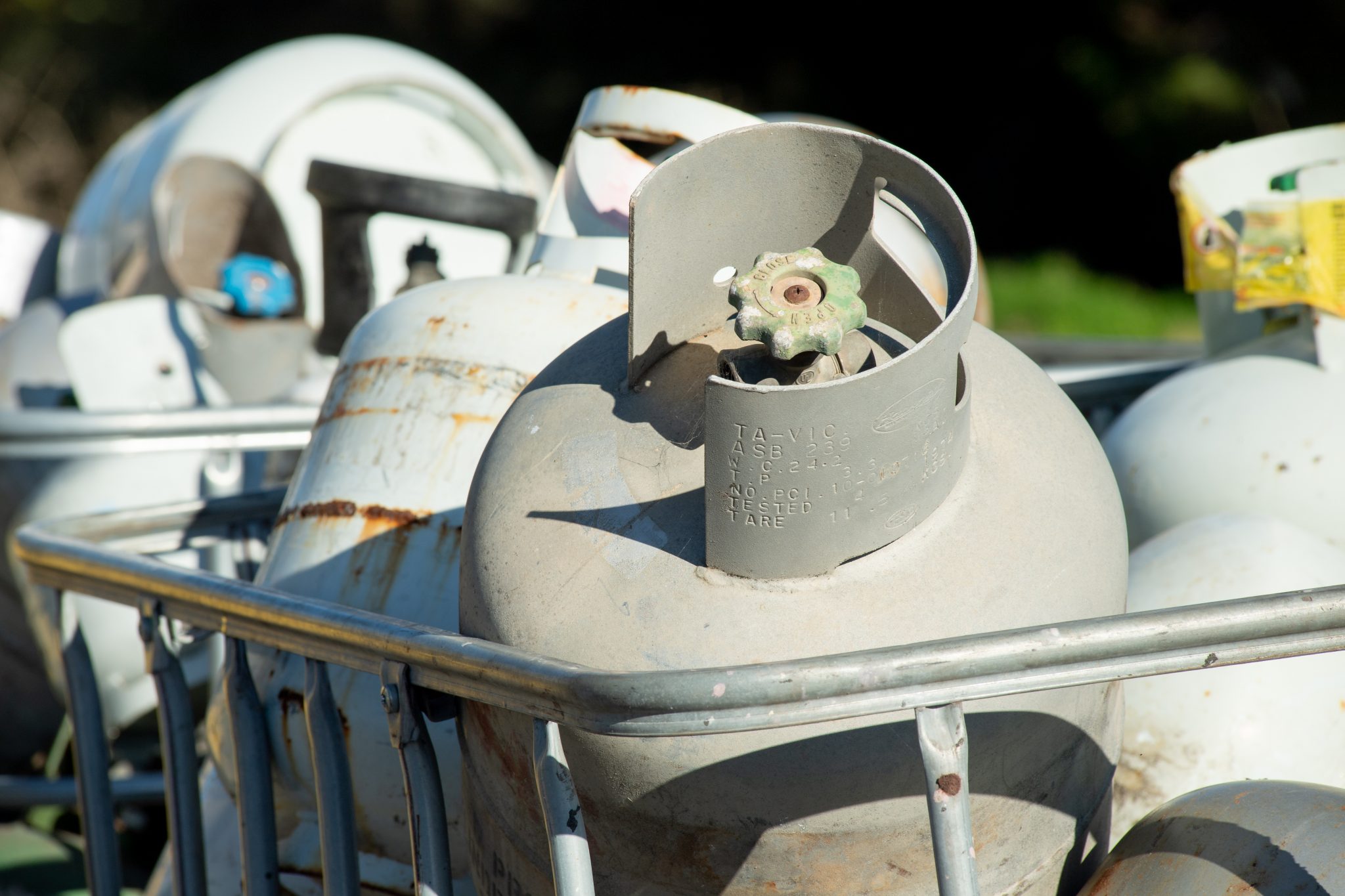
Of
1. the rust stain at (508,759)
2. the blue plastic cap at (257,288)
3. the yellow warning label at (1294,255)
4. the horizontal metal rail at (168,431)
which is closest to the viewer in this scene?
the rust stain at (508,759)

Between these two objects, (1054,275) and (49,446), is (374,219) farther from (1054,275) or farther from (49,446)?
(1054,275)

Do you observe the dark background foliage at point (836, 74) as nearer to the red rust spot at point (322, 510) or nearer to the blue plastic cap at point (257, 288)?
the blue plastic cap at point (257, 288)

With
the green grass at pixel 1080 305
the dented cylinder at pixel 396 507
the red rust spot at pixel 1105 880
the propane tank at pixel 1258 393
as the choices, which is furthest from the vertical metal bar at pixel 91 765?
the green grass at pixel 1080 305

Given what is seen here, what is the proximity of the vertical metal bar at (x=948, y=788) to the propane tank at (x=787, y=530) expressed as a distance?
87mm

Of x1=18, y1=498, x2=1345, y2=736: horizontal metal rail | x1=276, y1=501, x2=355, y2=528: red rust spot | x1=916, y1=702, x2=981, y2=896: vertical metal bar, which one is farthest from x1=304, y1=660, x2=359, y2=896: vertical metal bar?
x1=916, y1=702, x2=981, y2=896: vertical metal bar

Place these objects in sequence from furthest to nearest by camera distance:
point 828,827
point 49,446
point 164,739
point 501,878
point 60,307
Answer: point 60,307 < point 49,446 < point 164,739 < point 501,878 < point 828,827

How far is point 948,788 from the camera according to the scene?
1.10 metres

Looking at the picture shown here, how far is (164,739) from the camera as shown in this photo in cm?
179

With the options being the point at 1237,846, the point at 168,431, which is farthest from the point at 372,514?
the point at 1237,846

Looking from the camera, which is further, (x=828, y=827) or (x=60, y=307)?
(x=60, y=307)

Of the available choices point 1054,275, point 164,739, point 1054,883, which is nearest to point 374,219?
point 164,739

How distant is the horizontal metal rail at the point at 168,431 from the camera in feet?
8.61

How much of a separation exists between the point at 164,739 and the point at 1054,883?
4.05ft

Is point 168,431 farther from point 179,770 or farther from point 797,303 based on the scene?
point 797,303
